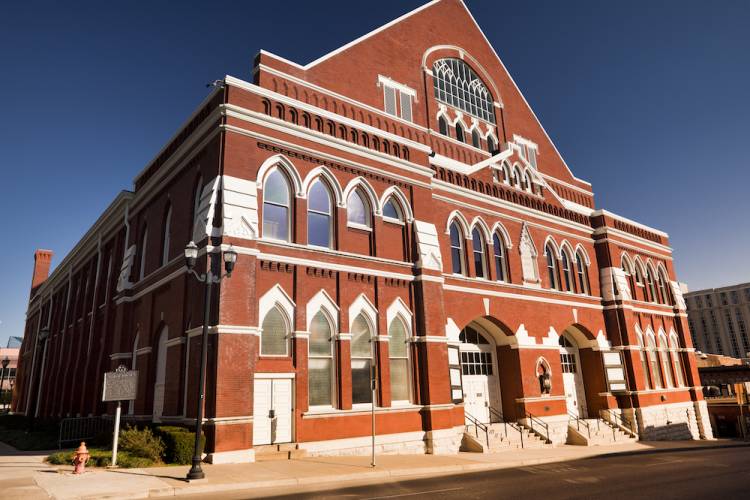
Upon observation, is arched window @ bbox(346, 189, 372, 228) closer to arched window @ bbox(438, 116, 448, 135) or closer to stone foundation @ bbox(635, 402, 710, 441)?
arched window @ bbox(438, 116, 448, 135)

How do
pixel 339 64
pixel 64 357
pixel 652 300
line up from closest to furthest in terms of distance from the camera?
pixel 339 64 < pixel 64 357 < pixel 652 300

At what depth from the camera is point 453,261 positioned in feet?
75.9

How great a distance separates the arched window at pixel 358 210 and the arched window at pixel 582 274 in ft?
48.4

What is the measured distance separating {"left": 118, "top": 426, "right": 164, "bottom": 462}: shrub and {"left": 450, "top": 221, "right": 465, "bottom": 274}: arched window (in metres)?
13.5

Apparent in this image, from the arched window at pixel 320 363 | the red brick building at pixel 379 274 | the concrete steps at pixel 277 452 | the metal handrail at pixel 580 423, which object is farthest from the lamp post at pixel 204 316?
the metal handrail at pixel 580 423

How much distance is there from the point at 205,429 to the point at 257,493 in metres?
3.75

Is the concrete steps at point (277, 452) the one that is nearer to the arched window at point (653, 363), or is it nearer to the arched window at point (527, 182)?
the arched window at point (527, 182)

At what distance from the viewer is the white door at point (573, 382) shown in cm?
2656

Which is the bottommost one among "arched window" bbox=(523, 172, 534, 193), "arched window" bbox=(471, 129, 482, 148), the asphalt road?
the asphalt road

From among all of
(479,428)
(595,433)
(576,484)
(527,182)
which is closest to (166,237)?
(479,428)

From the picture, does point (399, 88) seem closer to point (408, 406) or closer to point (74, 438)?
point (408, 406)

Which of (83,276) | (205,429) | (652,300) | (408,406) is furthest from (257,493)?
(652,300)

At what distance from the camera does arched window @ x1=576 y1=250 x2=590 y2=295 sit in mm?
28812

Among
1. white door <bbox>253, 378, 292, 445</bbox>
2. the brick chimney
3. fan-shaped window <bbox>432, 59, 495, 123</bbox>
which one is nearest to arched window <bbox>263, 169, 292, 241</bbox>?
white door <bbox>253, 378, 292, 445</bbox>
